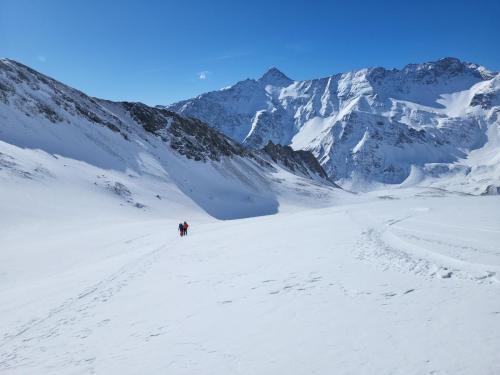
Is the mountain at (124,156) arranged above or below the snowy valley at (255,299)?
above

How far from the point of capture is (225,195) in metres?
76.1

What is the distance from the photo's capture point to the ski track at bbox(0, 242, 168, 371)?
8.91 m

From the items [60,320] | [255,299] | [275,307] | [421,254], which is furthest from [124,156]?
[275,307]

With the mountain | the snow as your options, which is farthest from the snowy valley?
the mountain

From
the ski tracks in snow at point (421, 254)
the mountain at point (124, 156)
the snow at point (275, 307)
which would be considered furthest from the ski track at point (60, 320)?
the mountain at point (124, 156)

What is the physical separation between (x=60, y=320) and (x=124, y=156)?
6167cm

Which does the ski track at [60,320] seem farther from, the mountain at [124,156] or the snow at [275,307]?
the mountain at [124,156]

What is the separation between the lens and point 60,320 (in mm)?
10781

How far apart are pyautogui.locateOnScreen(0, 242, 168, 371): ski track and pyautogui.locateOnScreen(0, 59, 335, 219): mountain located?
30.7 metres

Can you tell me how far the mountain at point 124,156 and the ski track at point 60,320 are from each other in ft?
101

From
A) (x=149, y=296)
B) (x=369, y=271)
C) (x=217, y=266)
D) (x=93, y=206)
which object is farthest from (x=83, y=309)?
(x=93, y=206)

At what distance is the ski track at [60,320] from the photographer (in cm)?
891

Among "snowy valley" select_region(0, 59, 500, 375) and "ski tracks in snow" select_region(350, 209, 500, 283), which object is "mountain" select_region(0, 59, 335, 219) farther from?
"ski tracks in snow" select_region(350, 209, 500, 283)

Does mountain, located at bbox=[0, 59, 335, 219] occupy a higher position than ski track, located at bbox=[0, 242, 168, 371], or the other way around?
mountain, located at bbox=[0, 59, 335, 219]
